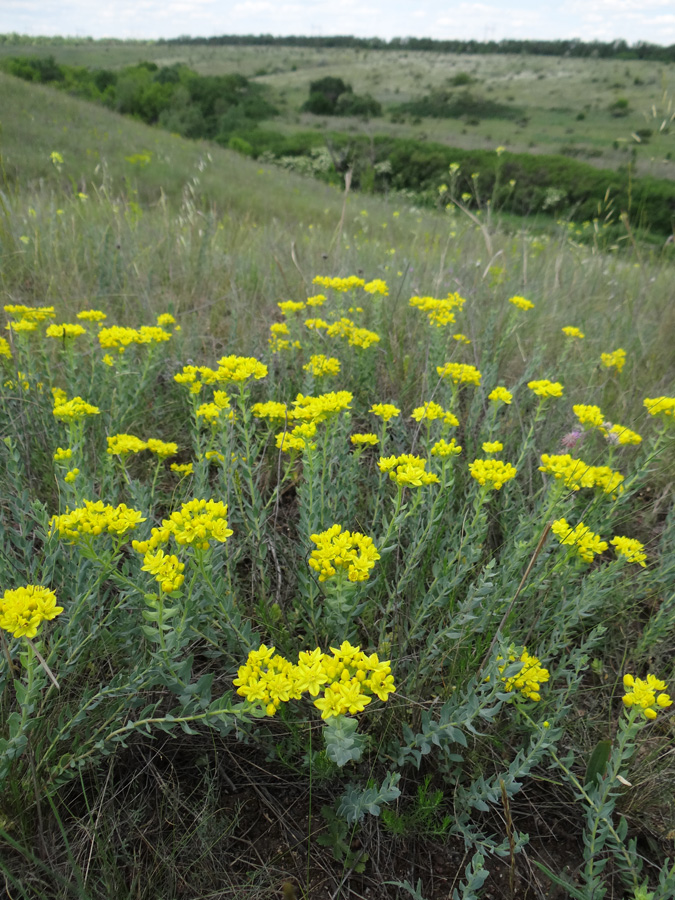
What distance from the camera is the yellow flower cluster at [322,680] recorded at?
3.28ft

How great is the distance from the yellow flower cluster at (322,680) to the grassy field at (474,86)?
77.8 feet

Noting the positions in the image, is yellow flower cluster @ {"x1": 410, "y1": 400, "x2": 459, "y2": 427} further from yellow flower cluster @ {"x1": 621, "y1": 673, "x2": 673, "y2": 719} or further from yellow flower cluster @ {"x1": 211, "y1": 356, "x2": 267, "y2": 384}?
yellow flower cluster @ {"x1": 621, "y1": 673, "x2": 673, "y2": 719}

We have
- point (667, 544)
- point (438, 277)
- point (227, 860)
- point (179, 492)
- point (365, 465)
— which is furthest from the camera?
point (438, 277)

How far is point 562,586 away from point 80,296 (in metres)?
3.47

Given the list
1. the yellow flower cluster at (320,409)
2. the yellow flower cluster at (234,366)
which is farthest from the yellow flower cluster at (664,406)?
the yellow flower cluster at (234,366)

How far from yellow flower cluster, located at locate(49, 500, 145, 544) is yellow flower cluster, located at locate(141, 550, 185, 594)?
107 millimetres

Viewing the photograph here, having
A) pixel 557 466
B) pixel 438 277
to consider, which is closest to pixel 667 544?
pixel 557 466

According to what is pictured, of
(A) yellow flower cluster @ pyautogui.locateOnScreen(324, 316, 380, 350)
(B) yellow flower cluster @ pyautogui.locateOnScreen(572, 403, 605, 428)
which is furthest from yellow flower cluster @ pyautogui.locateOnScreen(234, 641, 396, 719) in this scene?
(A) yellow flower cluster @ pyautogui.locateOnScreen(324, 316, 380, 350)

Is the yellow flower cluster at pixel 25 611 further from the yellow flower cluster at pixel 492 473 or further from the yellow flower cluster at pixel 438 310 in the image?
the yellow flower cluster at pixel 438 310

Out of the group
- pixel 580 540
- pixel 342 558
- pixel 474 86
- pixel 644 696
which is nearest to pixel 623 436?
pixel 580 540

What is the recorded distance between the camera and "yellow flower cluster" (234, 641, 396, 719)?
3.28ft

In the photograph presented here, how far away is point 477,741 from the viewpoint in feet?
4.81

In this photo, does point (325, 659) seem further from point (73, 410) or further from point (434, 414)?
point (73, 410)

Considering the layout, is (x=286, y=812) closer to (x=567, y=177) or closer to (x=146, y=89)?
(x=567, y=177)
